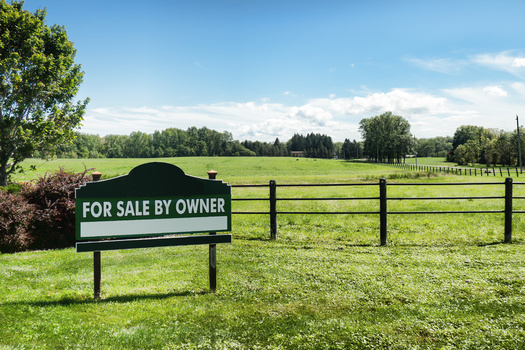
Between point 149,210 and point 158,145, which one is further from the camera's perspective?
point 158,145

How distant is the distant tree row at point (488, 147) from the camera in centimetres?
7019

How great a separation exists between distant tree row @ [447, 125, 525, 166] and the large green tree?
1491cm

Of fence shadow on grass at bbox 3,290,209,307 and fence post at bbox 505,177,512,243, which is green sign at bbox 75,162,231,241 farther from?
fence post at bbox 505,177,512,243

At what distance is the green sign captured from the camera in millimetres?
4691

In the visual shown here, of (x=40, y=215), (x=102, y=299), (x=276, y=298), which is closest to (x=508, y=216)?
(x=276, y=298)

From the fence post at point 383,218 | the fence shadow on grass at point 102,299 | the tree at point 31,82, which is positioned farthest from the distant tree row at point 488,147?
the fence shadow on grass at point 102,299

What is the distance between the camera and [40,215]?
839 cm

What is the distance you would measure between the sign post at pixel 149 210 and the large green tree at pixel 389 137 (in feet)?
316

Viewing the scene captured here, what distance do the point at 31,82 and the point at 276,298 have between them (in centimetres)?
1620

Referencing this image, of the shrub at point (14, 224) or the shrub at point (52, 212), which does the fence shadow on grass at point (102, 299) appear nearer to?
the shrub at point (14, 224)

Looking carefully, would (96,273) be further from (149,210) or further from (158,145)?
(158,145)

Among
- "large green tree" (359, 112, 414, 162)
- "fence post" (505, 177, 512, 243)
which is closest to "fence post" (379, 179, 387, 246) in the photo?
"fence post" (505, 177, 512, 243)

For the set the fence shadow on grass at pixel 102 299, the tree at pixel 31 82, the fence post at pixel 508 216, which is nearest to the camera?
the fence shadow on grass at pixel 102 299

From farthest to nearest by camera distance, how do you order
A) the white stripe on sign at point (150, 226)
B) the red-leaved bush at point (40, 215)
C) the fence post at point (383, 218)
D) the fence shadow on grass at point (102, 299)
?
the fence post at point (383, 218) → the red-leaved bush at point (40, 215) → the white stripe on sign at point (150, 226) → the fence shadow on grass at point (102, 299)
